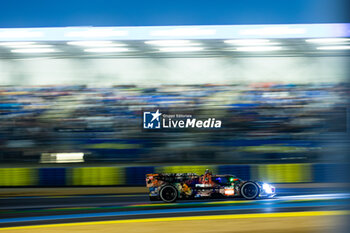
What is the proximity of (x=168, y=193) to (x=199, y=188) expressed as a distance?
1.63ft

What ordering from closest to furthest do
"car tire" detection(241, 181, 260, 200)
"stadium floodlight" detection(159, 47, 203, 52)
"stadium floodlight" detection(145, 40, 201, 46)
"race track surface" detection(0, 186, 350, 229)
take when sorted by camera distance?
"race track surface" detection(0, 186, 350, 229) → "car tire" detection(241, 181, 260, 200) → "stadium floodlight" detection(145, 40, 201, 46) → "stadium floodlight" detection(159, 47, 203, 52)

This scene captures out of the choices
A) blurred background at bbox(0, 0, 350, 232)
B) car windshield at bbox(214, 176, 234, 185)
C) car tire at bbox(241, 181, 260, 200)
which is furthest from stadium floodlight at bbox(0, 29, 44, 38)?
car tire at bbox(241, 181, 260, 200)

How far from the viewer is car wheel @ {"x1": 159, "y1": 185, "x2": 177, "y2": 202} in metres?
7.33

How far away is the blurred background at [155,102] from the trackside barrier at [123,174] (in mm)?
22

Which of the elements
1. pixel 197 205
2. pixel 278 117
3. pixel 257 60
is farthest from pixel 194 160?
pixel 197 205

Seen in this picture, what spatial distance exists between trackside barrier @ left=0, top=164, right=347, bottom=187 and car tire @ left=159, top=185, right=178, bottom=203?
318 centimetres

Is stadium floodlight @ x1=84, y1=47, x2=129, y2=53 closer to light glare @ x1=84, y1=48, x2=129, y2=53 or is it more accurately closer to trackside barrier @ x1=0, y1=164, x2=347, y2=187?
light glare @ x1=84, y1=48, x2=129, y2=53

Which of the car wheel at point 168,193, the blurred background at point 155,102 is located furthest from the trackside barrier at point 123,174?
the car wheel at point 168,193

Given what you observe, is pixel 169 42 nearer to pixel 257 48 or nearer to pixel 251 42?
pixel 251 42

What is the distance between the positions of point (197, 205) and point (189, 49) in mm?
5355

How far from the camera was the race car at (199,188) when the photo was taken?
24.0ft

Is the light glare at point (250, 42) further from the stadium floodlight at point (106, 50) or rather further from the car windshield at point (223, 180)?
the car windshield at point (223, 180)

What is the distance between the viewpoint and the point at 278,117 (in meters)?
11.1

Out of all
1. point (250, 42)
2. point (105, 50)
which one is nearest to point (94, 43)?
point (105, 50)
